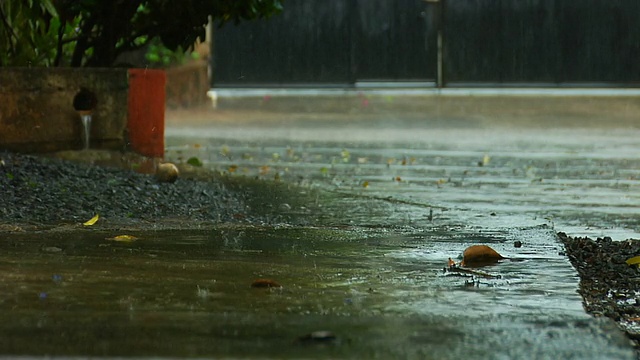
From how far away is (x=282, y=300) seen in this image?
17.9ft

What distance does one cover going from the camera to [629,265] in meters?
6.84

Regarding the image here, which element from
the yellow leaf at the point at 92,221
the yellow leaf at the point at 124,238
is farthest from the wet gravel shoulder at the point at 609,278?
the yellow leaf at the point at 92,221

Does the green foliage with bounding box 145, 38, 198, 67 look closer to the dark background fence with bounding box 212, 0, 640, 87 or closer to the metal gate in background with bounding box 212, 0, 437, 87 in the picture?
the metal gate in background with bounding box 212, 0, 437, 87

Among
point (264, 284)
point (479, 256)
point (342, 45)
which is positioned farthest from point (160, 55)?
point (264, 284)

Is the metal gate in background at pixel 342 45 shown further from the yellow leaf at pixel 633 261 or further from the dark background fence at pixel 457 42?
the yellow leaf at pixel 633 261

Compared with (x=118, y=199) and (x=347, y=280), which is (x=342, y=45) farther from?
(x=347, y=280)

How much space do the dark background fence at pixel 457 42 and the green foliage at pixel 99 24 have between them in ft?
31.4

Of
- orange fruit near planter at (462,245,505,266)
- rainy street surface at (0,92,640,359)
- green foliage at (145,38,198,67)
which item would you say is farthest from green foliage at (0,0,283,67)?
green foliage at (145,38,198,67)

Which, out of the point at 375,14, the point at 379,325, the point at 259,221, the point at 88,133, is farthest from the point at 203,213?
the point at 375,14

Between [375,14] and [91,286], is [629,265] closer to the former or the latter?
[91,286]

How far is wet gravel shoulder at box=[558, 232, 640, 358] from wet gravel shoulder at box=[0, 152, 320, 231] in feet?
6.70

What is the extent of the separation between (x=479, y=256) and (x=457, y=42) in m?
14.7

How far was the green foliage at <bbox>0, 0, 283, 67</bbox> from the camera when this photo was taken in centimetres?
1083

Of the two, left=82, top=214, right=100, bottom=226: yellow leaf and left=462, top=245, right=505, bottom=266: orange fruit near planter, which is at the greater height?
left=82, top=214, right=100, bottom=226: yellow leaf
